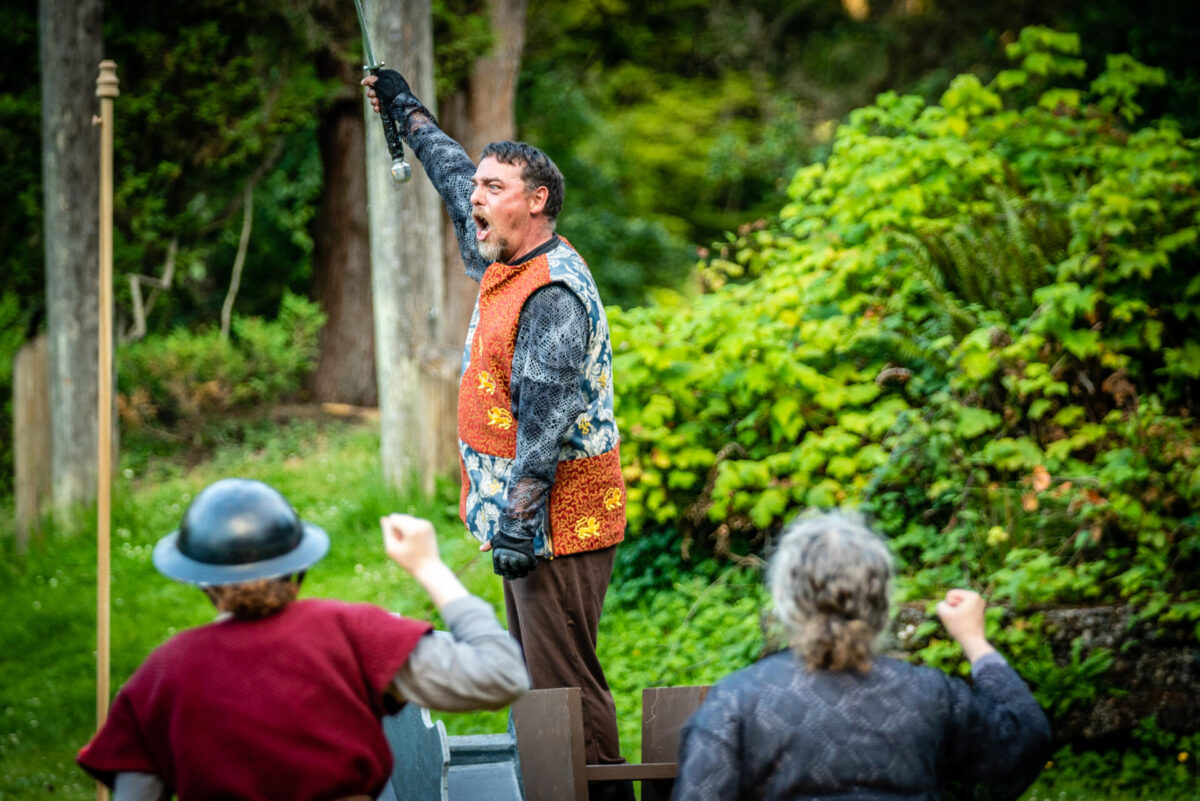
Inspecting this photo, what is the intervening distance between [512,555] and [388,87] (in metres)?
1.91

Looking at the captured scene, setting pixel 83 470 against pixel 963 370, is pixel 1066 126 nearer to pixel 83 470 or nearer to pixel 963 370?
pixel 963 370

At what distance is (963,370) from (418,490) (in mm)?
3586

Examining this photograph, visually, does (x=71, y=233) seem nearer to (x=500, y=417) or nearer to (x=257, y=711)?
(x=500, y=417)

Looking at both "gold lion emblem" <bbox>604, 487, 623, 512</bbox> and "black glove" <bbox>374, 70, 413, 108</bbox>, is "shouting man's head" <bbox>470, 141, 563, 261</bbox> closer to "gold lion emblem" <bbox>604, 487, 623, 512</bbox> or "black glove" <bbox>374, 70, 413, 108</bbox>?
"gold lion emblem" <bbox>604, 487, 623, 512</bbox>

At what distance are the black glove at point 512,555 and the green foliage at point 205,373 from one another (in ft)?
27.4

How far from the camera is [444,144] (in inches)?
163

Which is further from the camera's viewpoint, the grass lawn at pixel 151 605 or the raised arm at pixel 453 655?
the grass lawn at pixel 151 605

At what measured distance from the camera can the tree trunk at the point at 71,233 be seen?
26.6 ft

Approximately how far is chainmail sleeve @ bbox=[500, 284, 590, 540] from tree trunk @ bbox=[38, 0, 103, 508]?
18.9ft

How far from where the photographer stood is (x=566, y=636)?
3.50 metres

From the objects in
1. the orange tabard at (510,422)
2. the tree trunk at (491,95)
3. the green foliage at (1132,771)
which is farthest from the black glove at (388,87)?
the tree trunk at (491,95)

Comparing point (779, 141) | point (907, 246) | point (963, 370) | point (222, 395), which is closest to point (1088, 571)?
point (963, 370)

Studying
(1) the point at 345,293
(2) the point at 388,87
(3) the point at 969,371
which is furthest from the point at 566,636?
(1) the point at 345,293

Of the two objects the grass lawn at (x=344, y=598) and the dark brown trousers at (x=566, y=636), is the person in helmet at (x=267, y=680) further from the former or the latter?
the grass lawn at (x=344, y=598)
